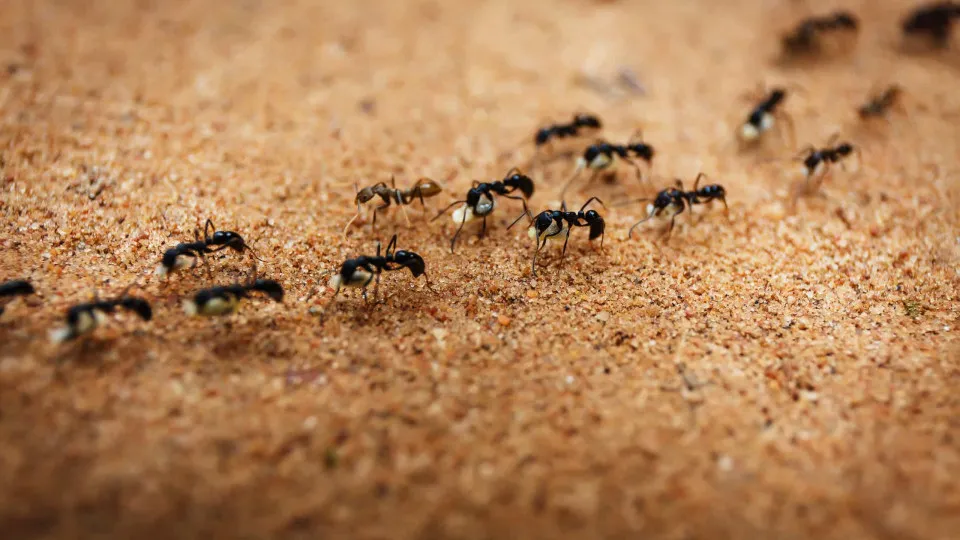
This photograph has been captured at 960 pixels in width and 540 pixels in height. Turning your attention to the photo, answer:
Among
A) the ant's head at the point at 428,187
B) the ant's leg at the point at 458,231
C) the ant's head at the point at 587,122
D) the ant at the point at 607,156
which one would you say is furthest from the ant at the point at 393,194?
the ant's head at the point at 587,122

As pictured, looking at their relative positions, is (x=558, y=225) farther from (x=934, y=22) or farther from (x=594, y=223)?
(x=934, y=22)

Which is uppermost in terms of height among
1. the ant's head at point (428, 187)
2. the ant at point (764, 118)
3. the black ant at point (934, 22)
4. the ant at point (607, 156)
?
the black ant at point (934, 22)

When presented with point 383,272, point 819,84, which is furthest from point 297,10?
point 819,84

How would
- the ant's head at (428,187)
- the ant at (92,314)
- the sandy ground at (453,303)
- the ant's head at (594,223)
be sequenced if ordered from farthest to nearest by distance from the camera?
the ant's head at (428,187), the ant's head at (594,223), the ant at (92,314), the sandy ground at (453,303)

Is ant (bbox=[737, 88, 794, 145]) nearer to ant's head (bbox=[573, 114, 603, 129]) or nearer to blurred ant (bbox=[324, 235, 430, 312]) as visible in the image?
ant's head (bbox=[573, 114, 603, 129])

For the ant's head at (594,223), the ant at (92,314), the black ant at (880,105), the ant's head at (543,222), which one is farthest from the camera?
the black ant at (880,105)

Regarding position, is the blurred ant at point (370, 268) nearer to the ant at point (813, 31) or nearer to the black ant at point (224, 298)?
the black ant at point (224, 298)
